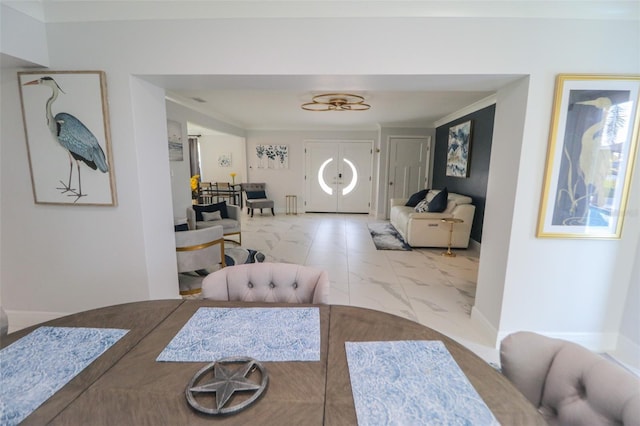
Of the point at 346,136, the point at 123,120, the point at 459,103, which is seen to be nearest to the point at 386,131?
the point at 346,136

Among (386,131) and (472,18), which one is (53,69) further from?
(386,131)

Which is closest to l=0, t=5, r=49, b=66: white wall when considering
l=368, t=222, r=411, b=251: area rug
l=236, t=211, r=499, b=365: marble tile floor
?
l=236, t=211, r=499, b=365: marble tile floor

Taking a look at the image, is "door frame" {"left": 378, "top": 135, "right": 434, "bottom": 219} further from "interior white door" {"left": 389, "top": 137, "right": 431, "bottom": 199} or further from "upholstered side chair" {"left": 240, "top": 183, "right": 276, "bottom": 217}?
"upholstered side chair" {"left": 240, "top": 183, "right": 276, "bottom": 217}

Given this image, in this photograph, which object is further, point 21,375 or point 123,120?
point 123,120

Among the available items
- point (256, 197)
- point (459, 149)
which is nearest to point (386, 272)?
point (459, 149)

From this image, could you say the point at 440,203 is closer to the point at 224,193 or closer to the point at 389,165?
the point at 389,165

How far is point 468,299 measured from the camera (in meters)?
2.92

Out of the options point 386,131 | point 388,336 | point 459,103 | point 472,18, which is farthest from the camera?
point 386,131

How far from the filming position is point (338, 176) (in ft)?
24.8

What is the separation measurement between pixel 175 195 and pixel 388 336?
4.30 meters

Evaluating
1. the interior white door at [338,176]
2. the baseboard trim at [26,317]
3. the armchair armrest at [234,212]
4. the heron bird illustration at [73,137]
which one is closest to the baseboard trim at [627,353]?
the heron bird illustration at [73,137]

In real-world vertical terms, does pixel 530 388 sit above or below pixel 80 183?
below

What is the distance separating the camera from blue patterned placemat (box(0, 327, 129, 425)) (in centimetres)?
78

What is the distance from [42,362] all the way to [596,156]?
3055mm
